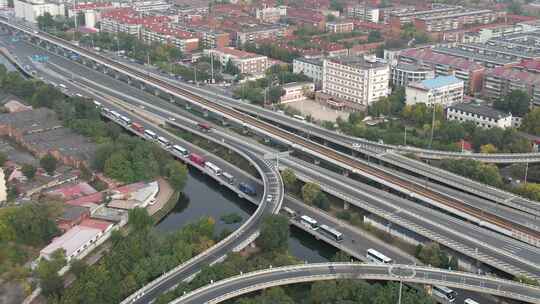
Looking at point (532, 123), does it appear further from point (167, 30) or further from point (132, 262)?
point (167, 30)

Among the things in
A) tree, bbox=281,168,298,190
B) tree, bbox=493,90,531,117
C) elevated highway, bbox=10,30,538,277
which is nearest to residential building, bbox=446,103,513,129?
tree, bbox=493,90,531,117

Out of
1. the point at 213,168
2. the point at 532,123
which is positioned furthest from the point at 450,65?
the point at 213,168

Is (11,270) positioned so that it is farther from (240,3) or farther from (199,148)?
(240,3)

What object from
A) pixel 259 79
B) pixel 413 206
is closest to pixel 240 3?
pixel 259 79

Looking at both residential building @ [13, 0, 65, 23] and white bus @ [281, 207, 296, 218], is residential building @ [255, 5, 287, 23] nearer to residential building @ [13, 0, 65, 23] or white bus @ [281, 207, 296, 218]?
residential building @ [13, 0, 65, 23]

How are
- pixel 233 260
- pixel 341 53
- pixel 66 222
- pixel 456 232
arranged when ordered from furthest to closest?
pixel 341 53 < pixel 66 222 < pixel 456 232 < pixel 233 260

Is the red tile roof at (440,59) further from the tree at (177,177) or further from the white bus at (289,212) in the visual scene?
the tree at (177,177)

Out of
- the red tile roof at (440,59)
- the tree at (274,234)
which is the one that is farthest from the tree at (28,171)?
the red tile roof at (440,59)
